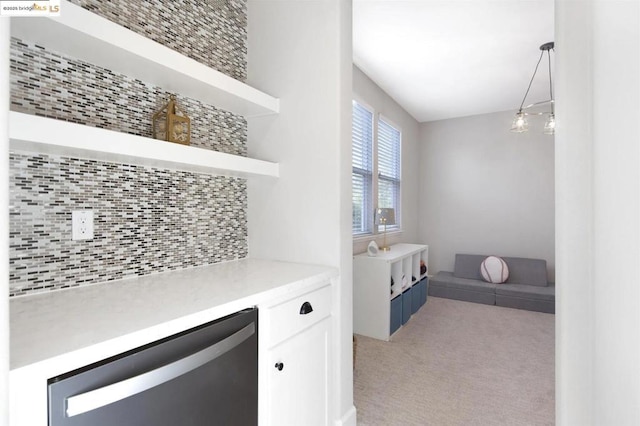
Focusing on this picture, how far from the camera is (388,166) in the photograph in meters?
4.54

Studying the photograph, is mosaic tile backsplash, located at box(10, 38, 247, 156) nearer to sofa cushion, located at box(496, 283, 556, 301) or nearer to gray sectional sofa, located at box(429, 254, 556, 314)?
gray sectional sofa, located at box(429, 254, 556, 314)

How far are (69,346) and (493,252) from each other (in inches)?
210

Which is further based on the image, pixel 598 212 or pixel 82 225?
pixel 82 225

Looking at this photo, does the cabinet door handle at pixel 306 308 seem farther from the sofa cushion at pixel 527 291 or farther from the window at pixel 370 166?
the sofa cushion at pixel 527 291

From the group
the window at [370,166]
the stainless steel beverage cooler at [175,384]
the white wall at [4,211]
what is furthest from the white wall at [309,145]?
the window at [370,166]

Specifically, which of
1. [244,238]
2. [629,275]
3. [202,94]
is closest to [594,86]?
[629,275]

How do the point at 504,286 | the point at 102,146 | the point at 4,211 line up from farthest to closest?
the point at 504,286, the point at 102,146, the point at 4,211

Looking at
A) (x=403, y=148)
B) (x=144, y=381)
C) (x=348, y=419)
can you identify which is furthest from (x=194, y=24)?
(x=403, y=148)

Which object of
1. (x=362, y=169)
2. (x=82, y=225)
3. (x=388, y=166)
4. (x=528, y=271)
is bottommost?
(x=528, y=271)

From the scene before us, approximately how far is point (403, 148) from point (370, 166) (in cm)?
122

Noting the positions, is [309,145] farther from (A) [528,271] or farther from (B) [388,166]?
(A) [528,271]

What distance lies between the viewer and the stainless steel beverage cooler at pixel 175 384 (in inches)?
29.5

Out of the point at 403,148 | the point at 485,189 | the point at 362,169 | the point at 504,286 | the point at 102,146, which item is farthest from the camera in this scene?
the point at 485,189

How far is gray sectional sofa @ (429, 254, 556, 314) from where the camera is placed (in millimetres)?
4051
